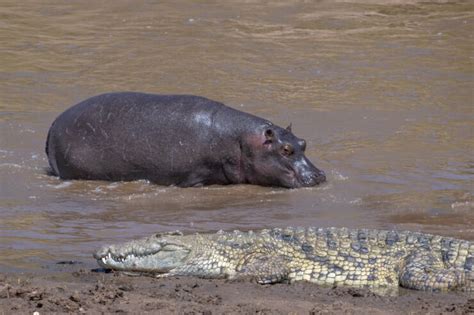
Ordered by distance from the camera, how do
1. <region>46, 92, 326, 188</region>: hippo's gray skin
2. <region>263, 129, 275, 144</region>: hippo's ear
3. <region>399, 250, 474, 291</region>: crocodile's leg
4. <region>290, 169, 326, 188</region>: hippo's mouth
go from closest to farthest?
<region>399, 250, 474, 291</region>: crocodile's leg
<region>290, 169, 326, 188</region>: hippo's mouth
<region>46, 92, 326, 188</region>: hippo's gray skin
<region>263, 129, 275, 144</region>: hippo's ear

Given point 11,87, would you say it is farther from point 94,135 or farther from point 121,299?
point 121,299

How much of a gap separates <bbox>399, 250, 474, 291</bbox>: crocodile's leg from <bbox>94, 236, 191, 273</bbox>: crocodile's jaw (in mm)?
1682

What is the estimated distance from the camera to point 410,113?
1553cm

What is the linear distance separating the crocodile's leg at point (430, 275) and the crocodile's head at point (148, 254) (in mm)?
1679

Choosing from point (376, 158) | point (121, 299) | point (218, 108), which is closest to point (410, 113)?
point (376, 158)

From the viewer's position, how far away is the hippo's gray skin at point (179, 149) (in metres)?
12.2

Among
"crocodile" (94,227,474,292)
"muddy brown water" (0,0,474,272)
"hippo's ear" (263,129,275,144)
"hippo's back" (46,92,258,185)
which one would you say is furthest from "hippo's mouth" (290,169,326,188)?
"crocodile" (94,227,474,292)

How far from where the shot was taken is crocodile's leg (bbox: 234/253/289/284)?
26.9 feet

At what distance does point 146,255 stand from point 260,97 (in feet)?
27.8

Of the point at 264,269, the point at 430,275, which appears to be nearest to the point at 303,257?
the point at 264,269

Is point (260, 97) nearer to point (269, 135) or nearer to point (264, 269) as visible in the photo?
point (269, 135)

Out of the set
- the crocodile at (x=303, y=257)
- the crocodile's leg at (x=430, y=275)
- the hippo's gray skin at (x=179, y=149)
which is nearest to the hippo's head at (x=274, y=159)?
the hippo's gray skin at (x=179, y=149)

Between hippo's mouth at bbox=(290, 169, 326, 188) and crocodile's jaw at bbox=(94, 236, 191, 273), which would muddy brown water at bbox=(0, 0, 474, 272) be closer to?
hippo's mouth at bbox=(290, 169, 326, 188)

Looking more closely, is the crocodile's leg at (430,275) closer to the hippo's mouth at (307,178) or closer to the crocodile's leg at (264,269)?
the crocodile's leg at (264,269)
